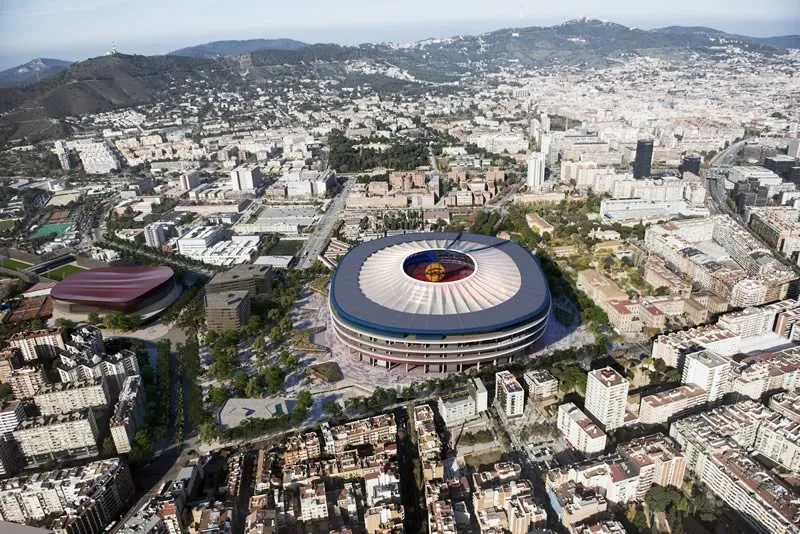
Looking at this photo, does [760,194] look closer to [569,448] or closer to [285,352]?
[569,448]

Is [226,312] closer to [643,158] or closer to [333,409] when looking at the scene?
[333,409]

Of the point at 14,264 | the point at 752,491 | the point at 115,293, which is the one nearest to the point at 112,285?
the point at 115,293

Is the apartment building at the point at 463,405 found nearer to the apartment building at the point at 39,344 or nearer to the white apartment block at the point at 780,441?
the white apartment block at the point at 780,441

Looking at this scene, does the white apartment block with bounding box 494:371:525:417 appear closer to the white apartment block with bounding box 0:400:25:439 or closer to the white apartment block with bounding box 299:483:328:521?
the white apartment block with bounding box 299:483:328:521

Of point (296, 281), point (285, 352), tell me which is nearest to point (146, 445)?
point (285, 352)

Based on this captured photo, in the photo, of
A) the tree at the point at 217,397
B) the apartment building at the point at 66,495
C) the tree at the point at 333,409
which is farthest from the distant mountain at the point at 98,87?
the tree at the point at 333,409
